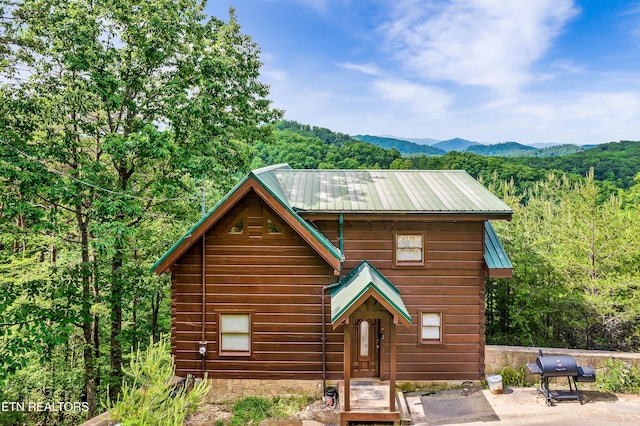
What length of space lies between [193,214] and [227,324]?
5.62m

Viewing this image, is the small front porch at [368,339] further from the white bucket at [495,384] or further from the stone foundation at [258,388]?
the white bucket at [495,384]

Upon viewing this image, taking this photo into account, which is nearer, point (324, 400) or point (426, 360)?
point (324, 400)

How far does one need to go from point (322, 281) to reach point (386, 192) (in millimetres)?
3575

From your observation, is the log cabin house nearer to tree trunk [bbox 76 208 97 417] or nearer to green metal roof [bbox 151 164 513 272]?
green metal roof [bbox 151 164 513 272]

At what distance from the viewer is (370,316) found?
939cm

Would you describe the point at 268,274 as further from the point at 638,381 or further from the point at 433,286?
the point at 638,381

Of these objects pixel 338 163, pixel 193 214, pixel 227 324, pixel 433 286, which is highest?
pixel 338 163

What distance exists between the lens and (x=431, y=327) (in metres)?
11.4

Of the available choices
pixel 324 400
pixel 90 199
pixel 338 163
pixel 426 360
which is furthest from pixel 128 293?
pixel 338 163

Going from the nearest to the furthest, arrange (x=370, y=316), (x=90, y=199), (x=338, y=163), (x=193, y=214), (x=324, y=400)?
1. (x=370, y=316)
2. (x=324, y=400)
3. (x=90, y=199)
4. (x=193, y=214)
5. (x=338, y=163)

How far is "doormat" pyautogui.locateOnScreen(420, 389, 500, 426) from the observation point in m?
9.60

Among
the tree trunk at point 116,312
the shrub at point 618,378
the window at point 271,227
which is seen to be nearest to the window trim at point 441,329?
the shrub at point 618,378

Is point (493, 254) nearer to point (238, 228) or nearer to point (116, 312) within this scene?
point (238, 228)

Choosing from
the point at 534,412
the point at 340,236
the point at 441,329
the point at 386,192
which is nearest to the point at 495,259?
the point at 441,329
